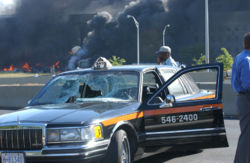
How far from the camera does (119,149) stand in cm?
461

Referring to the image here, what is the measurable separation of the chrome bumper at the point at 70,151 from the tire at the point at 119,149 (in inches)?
6.4

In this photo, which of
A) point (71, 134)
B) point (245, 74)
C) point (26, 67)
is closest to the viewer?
point (71, 134)

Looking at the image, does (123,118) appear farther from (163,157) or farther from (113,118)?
(163,157)

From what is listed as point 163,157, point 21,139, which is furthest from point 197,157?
point 21,139

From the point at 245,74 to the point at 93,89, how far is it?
7.23ft

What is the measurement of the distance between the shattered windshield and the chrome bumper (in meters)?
1.20

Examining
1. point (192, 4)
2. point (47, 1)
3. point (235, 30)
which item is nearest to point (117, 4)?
point (47, 1)

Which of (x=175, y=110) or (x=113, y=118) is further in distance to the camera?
(x=175, y=110)

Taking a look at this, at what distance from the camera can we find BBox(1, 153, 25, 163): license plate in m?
4.45

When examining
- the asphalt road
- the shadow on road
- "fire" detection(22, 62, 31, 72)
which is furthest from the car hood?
"fire" detection(22, 62, 31, 72)

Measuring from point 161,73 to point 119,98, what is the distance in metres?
1.02

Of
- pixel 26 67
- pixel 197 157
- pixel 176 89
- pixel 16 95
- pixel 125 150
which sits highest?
pixel 26 67

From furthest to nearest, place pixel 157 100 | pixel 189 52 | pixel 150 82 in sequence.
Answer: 1. pixel 189 52
2. pixel 150 82
3. pixel 157 100

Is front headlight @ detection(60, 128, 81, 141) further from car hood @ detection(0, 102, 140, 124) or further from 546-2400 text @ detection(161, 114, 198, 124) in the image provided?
546-2400 text @ detection(161, 114, 198, 124)
